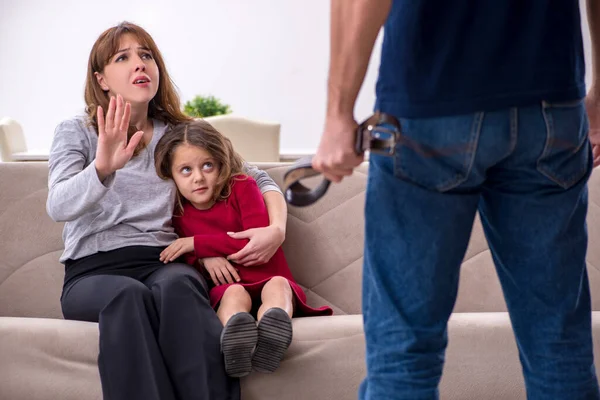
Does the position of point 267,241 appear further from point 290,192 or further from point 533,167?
point 533,167

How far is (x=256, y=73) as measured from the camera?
668cm

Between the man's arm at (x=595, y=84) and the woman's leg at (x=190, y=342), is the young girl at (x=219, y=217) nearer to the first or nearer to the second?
the woman's leg at (x=190, y=342)

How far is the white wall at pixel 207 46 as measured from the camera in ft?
21.8

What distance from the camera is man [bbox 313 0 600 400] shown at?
86cm

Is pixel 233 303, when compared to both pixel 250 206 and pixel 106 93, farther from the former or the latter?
pixel 106 93

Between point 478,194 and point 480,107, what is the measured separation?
0.12 meters

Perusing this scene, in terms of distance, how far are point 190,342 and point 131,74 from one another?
831 millimetres

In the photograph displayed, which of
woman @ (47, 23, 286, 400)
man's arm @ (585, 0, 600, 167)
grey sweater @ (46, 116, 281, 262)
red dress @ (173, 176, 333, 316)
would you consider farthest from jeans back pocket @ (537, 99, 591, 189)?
grey sweater @ (46, 116, 281, 262)

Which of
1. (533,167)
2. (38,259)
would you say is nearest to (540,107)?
(533,167)

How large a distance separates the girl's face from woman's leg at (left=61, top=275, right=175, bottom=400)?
0.35 meters

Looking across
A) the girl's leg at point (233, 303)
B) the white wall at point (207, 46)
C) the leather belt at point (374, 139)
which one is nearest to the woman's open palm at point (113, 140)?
the girl's leg at point (233, 303)

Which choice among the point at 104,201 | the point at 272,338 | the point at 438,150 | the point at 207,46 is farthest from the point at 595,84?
the point at 207,46

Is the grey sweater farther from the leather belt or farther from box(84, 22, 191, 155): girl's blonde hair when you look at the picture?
the leather belt

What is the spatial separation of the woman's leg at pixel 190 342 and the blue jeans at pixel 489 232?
74cm
